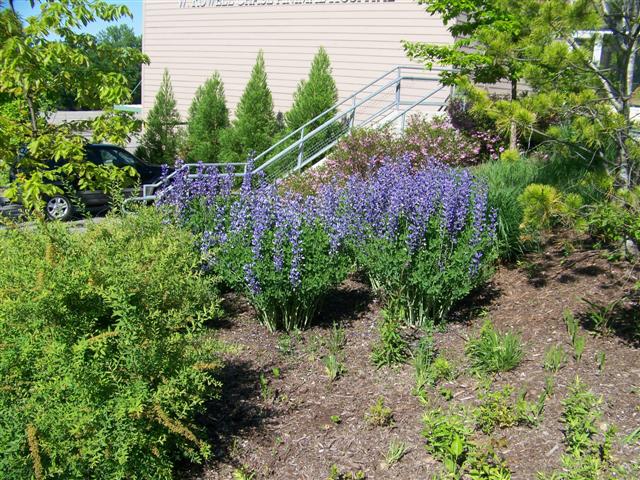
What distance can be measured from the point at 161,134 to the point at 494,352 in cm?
1521

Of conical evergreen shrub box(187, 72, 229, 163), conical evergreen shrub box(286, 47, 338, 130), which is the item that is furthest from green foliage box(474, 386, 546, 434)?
conical evergreen shrub box(187, 72, 229, 163)

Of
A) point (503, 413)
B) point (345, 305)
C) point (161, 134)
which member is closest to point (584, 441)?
point (503, 413)

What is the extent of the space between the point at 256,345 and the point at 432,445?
6.07 ft

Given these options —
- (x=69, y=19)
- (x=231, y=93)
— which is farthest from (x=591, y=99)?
(x=231, y=93)

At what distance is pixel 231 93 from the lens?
57.8 ft

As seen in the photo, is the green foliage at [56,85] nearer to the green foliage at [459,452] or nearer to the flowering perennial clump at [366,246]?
the flowering perennial clump at [366,246]

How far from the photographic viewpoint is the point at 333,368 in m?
4.48

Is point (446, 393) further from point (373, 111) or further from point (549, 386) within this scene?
point (373, 111)

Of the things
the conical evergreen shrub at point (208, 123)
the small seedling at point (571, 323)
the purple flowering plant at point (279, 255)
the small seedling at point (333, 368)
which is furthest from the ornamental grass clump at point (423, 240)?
the conical evergreen shrub at point (208, 123)

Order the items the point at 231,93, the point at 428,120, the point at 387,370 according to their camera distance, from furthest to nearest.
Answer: the point at 231,93, the point at 428,120, the point at 387,370

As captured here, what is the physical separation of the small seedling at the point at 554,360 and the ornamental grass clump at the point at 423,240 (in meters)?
0.85

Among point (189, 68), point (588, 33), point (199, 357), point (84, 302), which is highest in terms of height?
point (189, 68)

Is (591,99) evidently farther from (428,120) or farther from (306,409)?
(428,120)

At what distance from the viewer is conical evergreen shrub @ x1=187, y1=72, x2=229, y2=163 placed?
16.8m
